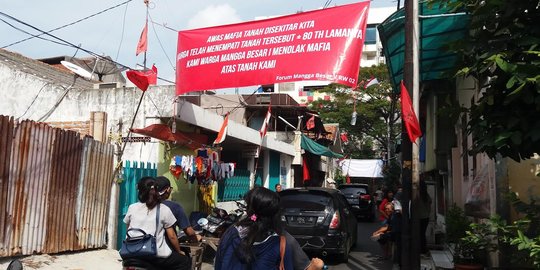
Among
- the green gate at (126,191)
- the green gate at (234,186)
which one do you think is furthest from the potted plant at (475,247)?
the green gate at (234,186)

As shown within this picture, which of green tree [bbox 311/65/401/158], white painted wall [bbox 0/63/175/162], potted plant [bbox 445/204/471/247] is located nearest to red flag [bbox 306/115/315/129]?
green tree [bbox 311/65/401/158]

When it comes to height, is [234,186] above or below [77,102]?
below

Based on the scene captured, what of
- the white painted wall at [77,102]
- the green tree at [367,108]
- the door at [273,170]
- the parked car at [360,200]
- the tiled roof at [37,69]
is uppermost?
the green tree at [367,108]

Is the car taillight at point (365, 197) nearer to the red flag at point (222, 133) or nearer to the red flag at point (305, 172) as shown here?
the red flag at point (305, 172)

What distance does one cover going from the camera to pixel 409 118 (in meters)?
7.31

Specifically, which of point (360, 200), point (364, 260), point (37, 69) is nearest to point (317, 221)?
point (364, 260)

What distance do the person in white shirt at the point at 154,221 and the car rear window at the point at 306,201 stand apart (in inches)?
212

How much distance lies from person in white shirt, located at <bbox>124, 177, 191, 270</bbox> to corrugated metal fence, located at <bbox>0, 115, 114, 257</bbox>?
3443 mm

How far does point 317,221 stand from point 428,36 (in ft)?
13.3

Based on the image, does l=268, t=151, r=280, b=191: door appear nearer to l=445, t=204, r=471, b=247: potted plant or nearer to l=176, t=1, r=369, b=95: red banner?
l=445, t=204, r=471, b=247: potted plant

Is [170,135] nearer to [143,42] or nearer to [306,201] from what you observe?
[143,42]

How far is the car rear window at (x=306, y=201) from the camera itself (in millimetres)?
9719

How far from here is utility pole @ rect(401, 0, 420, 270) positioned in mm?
7457

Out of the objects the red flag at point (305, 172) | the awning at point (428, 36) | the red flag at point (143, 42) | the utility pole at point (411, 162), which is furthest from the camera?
the red flag at point (305, 172)
